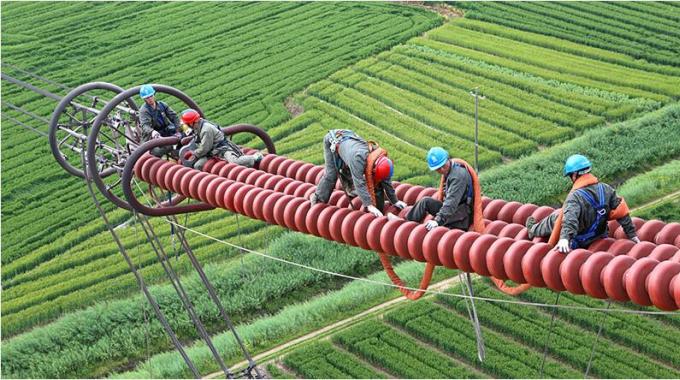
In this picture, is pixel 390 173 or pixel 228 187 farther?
pixel 228 187

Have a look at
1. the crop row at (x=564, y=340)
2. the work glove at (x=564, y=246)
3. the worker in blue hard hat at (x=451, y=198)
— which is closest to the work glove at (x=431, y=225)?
the worker in blue hard hat at (x=451, y=198)

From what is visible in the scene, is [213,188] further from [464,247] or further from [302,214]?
[464,247]

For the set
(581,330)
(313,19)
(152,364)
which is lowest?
(581,330)

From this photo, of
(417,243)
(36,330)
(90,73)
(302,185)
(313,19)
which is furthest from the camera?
(313,19)

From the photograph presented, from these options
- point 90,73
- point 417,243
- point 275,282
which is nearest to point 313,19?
point 90,73

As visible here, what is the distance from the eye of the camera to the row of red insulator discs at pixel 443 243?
8266mm

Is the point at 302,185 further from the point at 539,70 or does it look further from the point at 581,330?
the point at 539,70

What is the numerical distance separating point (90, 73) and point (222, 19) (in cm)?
460

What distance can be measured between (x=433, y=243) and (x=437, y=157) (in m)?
0.76

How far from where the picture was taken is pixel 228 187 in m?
11.8

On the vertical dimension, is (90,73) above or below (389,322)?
above

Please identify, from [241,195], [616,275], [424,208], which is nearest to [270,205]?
[241,195]

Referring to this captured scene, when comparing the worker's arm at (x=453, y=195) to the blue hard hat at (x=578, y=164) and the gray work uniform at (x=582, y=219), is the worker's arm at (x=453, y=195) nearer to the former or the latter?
the gray work uniform at (x=582, y=219)

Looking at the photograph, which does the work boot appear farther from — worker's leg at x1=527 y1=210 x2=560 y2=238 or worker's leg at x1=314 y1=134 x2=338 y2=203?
worker's leg at x1=314 y1=134 x2=338 y2=203
